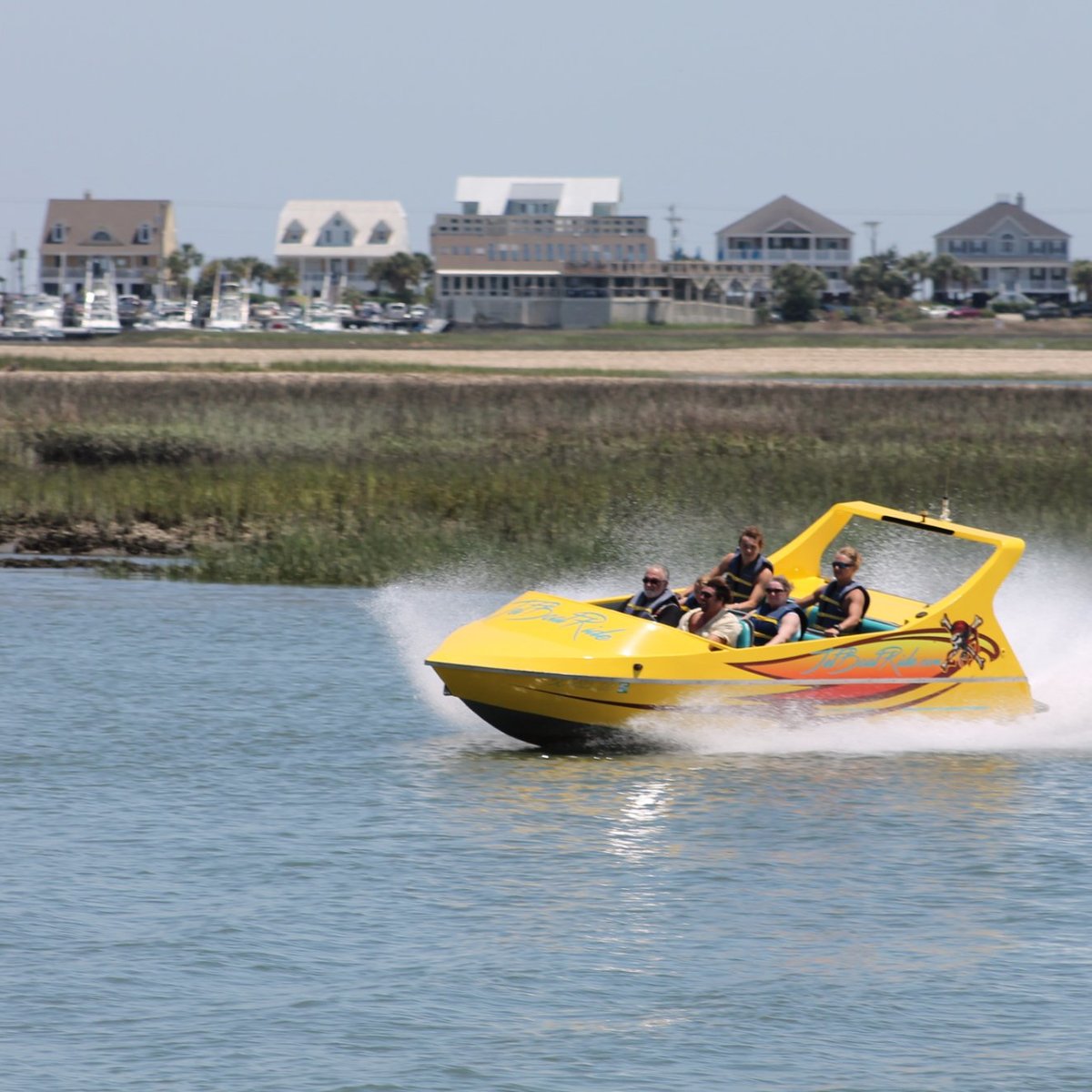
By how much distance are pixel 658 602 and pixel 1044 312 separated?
448ft

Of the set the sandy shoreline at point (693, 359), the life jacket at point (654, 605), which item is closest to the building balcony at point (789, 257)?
the sandy shoreline at point (693, 359)

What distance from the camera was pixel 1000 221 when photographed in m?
182

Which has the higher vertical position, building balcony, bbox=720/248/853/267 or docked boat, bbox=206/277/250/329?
building balcony, bbox=720/248/853/267

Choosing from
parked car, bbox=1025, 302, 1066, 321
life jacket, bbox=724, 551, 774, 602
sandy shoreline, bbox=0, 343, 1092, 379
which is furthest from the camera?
parked car, bbox=1025, 302, 1066, 321

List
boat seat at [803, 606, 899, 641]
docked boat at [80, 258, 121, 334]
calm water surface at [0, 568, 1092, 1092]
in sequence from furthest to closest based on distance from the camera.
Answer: docked boat at [80, 258, 121, 334], boat seat at [803, 606, 899, 641], calm water surface at [0, 568, 1092, 1092]

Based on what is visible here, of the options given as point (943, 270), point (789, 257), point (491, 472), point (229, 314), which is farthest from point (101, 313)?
point (491, 472)

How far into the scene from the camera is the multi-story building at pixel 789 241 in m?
185

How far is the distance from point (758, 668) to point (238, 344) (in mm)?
87215

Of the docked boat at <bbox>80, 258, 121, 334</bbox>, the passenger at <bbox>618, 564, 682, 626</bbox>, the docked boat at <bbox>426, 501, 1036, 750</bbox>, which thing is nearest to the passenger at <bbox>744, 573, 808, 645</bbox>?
the docked boat at <bbox>426, 501, 1036, 750</bbox>

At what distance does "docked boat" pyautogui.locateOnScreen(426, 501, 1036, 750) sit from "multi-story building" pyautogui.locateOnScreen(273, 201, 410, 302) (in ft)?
591

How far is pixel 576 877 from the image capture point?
1270 cm

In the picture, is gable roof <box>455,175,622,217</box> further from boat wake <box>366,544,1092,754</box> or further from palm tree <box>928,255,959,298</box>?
boat wake <box>366,544,1092,754</box>

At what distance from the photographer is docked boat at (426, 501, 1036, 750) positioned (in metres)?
15.3

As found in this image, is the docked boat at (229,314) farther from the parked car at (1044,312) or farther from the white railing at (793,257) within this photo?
the parked car at (1044,312)
